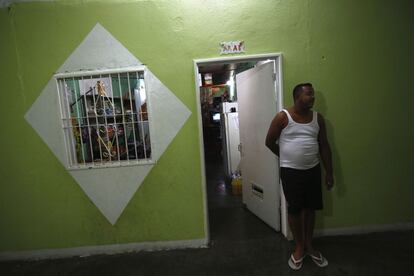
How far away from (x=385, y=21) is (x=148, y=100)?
2638mm

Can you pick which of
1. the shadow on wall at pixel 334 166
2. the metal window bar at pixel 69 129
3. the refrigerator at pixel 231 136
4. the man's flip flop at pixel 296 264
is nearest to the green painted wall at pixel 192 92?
the shadow on wall at pixel 334 166

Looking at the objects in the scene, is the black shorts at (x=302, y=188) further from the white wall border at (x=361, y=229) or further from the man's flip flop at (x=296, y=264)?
the white wall border at (x=361, y=229)

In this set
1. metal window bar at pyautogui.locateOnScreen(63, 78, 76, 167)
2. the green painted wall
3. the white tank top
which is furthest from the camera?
metal window bar at pyautogui.locateOnScreen(63, 78, 76, 167)

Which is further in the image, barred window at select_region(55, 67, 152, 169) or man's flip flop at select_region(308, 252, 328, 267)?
barred window at select_region(55, 67, 152, 169)

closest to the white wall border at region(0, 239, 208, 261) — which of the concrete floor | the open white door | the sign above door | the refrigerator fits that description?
the concrete floor

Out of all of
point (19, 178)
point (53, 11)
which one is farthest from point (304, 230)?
point (53, 11)

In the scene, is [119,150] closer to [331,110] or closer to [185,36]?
[185,36]

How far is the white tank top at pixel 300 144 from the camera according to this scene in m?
2.29

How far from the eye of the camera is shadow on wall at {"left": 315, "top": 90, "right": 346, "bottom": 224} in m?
2.68

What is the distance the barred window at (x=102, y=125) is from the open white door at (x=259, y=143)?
4.31ft

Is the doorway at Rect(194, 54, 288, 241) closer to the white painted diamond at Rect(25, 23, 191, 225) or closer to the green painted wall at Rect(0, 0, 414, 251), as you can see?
the green painted wall at Rect(0, 0, 414, 251)

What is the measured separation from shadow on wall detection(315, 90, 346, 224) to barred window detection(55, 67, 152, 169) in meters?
1.87

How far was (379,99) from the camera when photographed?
2.70 metres

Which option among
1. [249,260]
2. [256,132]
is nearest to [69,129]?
[256,132]
